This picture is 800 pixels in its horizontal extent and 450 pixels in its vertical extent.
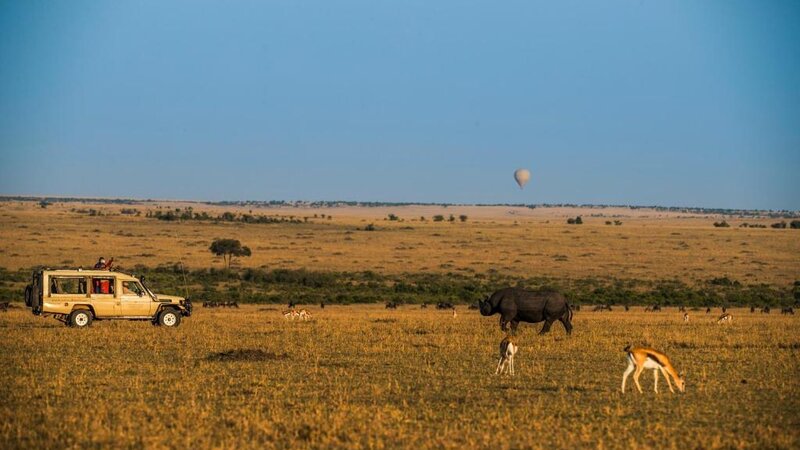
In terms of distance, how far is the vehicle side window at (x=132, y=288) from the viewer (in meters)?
31.7

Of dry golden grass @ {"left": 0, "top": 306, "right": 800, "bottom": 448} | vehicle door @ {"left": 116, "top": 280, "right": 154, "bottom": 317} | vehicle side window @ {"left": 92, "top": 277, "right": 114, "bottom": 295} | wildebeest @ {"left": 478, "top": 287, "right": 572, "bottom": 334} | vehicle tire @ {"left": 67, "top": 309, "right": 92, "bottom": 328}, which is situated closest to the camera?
dry golden grass @ {"left": 0, "top": 306, "right": 800, "bottom": 448}

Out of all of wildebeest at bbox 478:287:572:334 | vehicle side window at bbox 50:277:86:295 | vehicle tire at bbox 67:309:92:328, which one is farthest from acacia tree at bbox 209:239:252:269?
wildebeest at bbox 478:287:572:334

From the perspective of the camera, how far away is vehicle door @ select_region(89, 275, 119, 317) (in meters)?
31.2

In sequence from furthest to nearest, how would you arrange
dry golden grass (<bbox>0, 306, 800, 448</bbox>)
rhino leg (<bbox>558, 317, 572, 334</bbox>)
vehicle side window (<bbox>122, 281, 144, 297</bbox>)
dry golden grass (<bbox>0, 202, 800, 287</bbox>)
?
dry golden grass (<bbox>0, 202, 800, 287</bbox>) → vehicle side window (<bbox>122, 281, 144, 297</bbox>) → rhino leg (<bbox>558, 317, 572, 334</bbox>) → dry golden grass (<bbox>0, 306, 800, 448</bbox>)

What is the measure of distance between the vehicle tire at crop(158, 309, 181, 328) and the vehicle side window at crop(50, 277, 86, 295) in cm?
218

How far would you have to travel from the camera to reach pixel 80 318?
31.1 m

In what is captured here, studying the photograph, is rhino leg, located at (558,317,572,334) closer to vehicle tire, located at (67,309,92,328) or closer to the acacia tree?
vehicle tire, located at (67,309,92,328)

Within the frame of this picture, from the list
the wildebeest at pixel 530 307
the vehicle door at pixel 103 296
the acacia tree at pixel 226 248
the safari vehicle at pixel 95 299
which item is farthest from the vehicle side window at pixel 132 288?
the acacia tree at pixel 226 248

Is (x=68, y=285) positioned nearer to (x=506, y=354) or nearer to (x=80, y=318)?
(x=80, y=318)

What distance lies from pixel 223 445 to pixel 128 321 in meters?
22.1

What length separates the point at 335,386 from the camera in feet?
62.1

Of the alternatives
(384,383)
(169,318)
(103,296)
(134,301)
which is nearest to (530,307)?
(169,318)

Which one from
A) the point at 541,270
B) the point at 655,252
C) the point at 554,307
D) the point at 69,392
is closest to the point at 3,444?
the point at 69,392

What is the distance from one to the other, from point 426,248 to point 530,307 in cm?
6231
